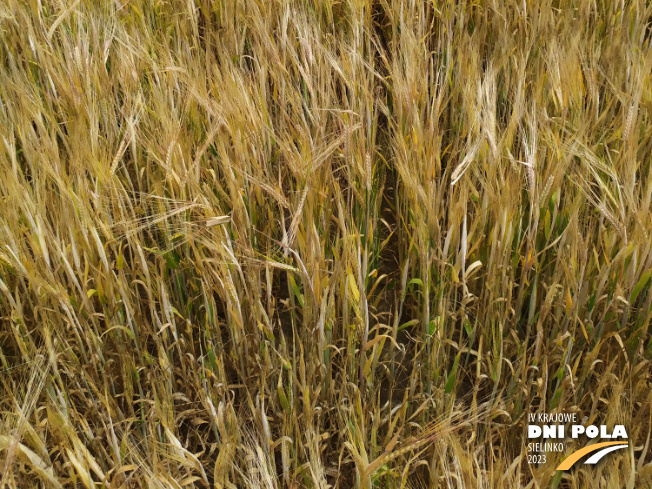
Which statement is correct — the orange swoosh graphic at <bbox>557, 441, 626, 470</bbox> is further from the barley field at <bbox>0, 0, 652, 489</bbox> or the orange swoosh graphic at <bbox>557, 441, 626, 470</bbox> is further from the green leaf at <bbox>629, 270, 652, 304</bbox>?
the green leaf at <bbox>629, 270, 652, 304</bbox>

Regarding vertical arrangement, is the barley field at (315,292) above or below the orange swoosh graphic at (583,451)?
above

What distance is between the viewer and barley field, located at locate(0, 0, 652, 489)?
3.11 ft

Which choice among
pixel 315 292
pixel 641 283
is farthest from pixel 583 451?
pixel 315 292

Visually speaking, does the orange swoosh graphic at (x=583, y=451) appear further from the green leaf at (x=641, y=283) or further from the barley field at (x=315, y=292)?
the green leaf at (x=641, y=283)

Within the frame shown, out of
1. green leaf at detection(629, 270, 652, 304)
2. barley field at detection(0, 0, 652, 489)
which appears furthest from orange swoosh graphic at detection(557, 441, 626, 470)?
green leaf at detection(629, 270, 652, 304)

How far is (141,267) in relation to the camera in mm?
1096

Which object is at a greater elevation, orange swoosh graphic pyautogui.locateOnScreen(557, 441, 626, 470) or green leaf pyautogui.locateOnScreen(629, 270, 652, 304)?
green leaf pyautogui.locateOnScreen(629, 270, 652, 304)

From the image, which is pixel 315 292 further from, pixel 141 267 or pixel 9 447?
pixel 9 447

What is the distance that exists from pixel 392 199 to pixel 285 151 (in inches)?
17.3

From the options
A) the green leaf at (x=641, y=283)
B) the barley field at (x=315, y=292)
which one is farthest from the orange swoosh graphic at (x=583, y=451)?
the green leaf at (x=641, y=283)

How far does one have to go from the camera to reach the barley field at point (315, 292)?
0.95m

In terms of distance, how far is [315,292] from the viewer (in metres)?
0.97

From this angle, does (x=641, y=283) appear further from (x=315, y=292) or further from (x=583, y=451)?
(x=315, y=292)

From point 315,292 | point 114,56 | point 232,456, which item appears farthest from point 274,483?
point 114,56
